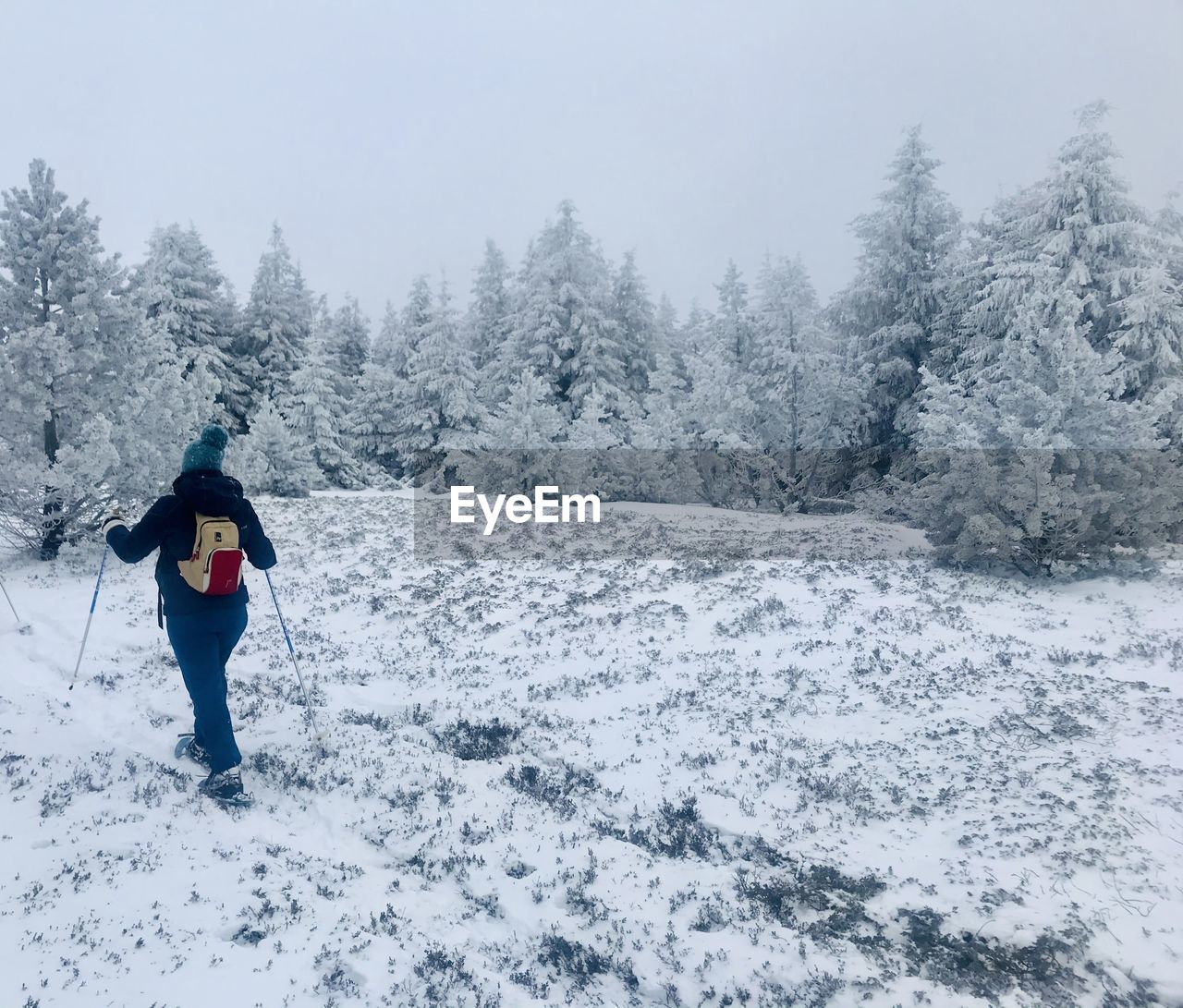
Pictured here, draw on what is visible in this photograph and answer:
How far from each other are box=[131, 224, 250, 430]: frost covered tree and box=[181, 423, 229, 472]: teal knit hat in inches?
1199

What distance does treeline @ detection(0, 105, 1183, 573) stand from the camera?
39.8 feet

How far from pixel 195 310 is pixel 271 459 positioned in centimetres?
1154

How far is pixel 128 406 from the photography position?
14.7m

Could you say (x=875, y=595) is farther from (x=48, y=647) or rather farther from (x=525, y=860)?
(x=48, y=647)

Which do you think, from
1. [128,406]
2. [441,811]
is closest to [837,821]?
[441,811]

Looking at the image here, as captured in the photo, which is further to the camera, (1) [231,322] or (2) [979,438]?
(1) [231,322]

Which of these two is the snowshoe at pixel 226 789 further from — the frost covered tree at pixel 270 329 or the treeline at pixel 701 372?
the frost covered tree at pixel 270 329

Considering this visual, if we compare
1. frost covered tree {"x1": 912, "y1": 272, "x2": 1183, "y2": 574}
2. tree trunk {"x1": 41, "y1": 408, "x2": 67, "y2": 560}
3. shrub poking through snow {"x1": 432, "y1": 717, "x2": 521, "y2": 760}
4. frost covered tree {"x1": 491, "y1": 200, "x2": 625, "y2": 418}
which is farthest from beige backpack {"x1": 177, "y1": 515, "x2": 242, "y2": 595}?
frost covered tree {"x1": 491, "y1": 200, "x2": 625, "y2": 418}

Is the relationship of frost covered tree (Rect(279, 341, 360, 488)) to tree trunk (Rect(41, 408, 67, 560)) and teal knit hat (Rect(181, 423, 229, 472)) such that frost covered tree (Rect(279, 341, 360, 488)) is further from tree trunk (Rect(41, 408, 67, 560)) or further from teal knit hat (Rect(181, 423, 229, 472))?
teal knit hat (Rect(181, 423, 229, 472))

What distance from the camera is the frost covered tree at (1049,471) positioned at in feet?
36.6

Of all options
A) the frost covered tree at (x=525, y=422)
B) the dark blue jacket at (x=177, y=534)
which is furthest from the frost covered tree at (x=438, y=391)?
→ the dark blue jacket at (x=177, y=534)

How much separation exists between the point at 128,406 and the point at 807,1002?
15.7m

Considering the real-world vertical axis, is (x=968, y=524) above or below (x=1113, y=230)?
below

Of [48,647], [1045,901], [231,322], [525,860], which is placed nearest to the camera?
[1045,901]
